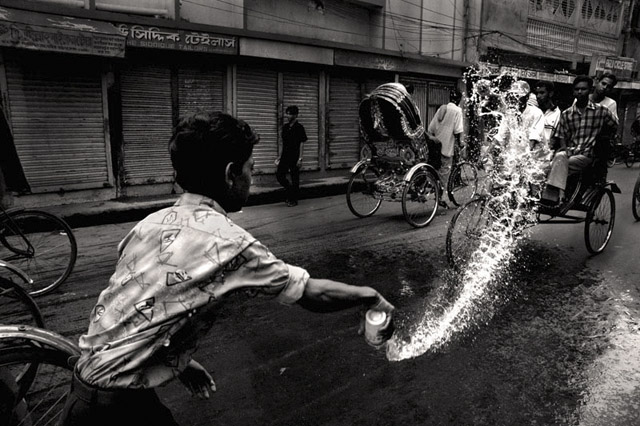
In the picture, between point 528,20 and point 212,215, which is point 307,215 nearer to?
point 212,215

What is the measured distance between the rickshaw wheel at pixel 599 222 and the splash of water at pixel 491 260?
0.75 meters

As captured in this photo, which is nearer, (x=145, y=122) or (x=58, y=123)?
(x=58, y=123)

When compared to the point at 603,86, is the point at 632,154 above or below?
below

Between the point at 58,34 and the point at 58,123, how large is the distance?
1.63 meters

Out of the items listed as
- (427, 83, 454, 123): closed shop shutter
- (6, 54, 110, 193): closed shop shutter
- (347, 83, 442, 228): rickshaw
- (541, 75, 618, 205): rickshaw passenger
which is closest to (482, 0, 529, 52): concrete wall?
(427, 83, 454, 123): closed shop shutter

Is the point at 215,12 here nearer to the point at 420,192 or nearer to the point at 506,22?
the point at 420,192

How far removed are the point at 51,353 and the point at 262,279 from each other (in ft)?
3.76

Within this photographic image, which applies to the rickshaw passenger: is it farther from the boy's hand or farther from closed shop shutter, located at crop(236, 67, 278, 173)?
closed shop shutter, located at crop(236, 67, 278, 173)

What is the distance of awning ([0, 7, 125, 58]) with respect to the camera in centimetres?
787

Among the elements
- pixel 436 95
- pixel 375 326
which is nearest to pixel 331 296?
pixel 375 326

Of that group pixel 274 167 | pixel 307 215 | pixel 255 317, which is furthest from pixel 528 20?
pixel 255 317

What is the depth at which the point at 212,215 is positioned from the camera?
1.54 meters

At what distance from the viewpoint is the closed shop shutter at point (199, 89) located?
11.0m

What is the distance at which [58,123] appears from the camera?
921cm
